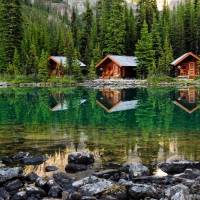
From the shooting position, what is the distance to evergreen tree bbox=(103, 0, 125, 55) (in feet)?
171

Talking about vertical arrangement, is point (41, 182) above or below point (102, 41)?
below

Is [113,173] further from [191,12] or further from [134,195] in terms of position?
[191,12]

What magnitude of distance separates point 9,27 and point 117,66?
2074 cm

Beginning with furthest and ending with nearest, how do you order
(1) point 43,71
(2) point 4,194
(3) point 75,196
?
(1) point 43,71
(2) point 4,194
(3) point 75,196

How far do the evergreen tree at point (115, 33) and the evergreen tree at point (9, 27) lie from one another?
15.8 metres

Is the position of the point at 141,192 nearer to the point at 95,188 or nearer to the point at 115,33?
the point at 95,188

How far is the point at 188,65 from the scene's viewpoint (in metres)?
45.4

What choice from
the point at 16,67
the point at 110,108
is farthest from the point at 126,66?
the point at 110,108

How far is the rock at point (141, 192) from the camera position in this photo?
19.4ft

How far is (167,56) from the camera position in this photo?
148ft

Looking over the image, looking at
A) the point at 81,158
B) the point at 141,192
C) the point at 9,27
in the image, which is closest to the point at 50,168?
the point at 81,158

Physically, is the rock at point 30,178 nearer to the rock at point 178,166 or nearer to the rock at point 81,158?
the rock at point 81,158

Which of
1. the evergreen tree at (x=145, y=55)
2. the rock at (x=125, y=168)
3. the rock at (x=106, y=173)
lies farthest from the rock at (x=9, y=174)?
the evergreen tree at (x=145, y=55)

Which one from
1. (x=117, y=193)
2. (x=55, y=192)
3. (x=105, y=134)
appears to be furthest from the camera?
(x=105, y=134)
